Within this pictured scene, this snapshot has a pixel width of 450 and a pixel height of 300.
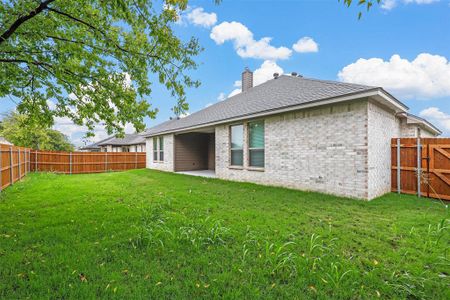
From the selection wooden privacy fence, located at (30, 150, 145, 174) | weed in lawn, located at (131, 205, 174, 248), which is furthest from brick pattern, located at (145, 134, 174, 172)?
weed in lawn, located at (131, 205, 174, 248)

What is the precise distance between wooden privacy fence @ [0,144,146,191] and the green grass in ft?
31.2

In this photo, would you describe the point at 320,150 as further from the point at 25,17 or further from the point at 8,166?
the point at 8,166

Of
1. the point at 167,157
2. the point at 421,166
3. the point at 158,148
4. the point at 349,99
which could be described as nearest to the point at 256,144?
the point at 349,99

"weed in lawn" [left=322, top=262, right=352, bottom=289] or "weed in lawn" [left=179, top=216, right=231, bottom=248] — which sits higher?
"weed in lawn" [left=179, top=216, right=231, bottom=248]

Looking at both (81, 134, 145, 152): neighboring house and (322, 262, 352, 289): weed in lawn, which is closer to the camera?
(322, 262, 352, 289): weed in lawn

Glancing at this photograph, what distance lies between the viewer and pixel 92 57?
6.07m

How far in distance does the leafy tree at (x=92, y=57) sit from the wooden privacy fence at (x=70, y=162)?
6563 millimetres

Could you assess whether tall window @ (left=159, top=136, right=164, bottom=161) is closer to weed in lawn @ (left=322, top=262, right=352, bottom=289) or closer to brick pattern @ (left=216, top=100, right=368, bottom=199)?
brick pattern @ (left=216, top=100, right=368, bottom=199)

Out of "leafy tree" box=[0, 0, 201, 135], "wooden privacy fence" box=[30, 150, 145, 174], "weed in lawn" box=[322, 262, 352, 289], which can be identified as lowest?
"weed in lawn" box=[322, 262, 352, 289]

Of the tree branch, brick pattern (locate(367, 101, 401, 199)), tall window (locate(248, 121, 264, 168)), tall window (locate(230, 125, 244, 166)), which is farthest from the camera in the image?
tall window (locate(230, 125, 244, 166))

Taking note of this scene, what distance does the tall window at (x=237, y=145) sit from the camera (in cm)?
1093

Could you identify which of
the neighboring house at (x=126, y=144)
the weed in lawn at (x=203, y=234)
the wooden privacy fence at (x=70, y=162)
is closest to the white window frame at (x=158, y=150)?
the wooden privacy fence at (x=70, y=162)

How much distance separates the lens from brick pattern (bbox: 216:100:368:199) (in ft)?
22.8

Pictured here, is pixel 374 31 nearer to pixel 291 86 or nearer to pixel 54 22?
pixel 291 86
